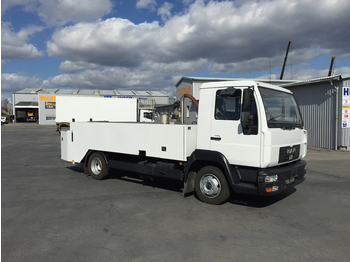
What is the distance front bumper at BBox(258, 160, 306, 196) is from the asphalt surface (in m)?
0.52

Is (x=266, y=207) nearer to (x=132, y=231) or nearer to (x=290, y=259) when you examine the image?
(x=290, y=259)

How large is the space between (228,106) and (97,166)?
181 inches

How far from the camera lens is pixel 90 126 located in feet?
26.5

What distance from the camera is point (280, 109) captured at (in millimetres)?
5500

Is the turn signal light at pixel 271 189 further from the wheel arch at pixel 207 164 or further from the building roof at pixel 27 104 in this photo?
the building roof at pixel 27 104

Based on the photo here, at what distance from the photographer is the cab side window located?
5211mm

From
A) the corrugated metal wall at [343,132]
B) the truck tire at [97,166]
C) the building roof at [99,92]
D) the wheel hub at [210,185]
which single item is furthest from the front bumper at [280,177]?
the building roof at [99,92]

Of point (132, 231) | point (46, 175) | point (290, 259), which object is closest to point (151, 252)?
point (132, 231)

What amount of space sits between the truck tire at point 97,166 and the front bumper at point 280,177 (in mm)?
4503

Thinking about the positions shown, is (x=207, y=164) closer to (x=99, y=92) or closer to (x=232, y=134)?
(x=232, y=134)

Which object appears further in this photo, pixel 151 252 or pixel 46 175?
pixel 46 175

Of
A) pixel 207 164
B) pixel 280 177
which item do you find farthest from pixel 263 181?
pixel 207 164

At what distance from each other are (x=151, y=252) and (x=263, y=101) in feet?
10.5

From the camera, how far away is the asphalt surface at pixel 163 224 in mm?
3771
